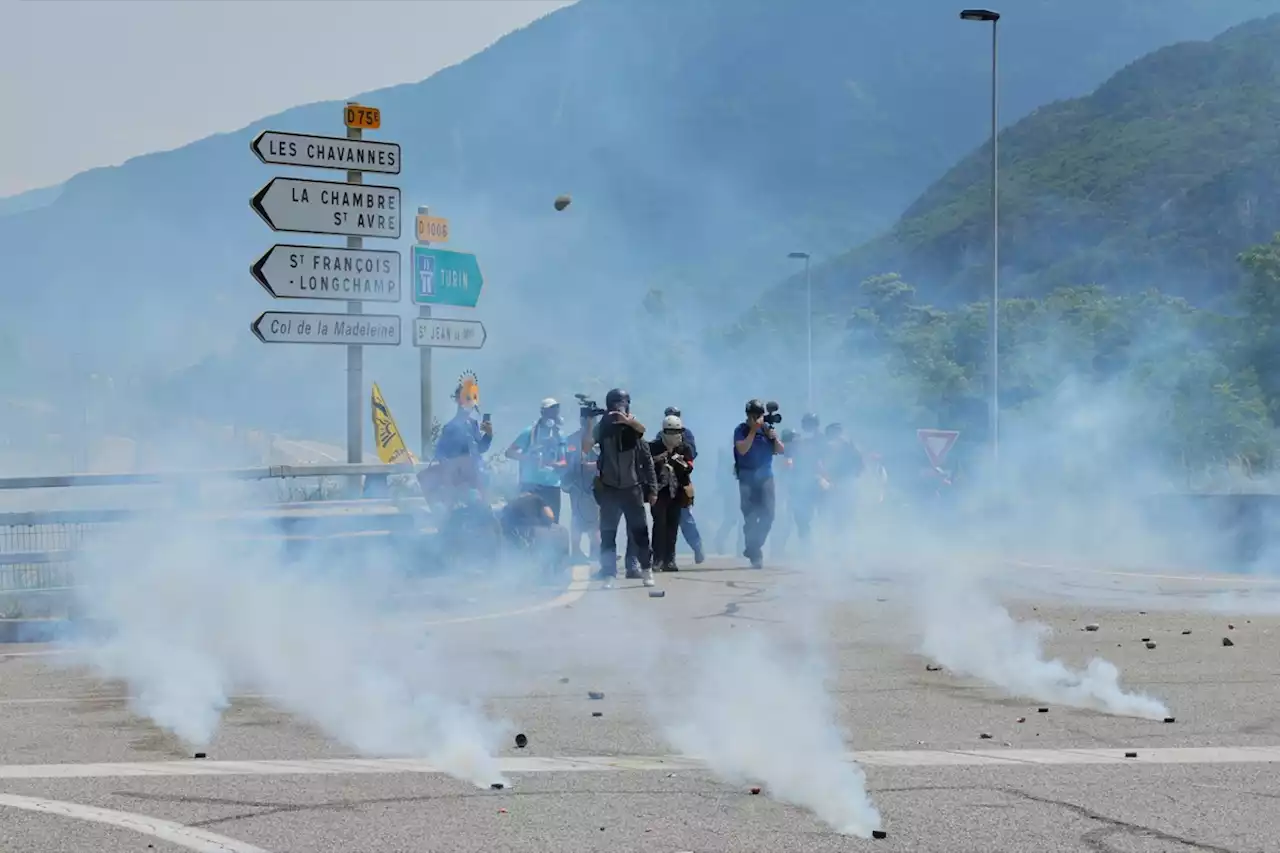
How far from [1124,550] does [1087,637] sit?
859cm

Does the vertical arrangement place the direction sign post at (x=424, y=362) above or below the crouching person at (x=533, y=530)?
above

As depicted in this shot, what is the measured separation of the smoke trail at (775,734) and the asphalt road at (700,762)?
0.02 metres

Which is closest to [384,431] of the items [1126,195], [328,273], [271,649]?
[328,273]

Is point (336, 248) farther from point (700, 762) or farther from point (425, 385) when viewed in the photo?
Result: point (700, 762)

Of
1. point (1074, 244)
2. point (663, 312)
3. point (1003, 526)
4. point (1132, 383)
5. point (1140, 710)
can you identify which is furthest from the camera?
point (663, 312)

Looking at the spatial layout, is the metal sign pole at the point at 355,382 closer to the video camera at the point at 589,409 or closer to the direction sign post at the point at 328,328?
the direction sign post at the point at 328,328

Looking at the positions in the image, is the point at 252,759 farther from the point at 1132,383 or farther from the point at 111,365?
the point at 111,365

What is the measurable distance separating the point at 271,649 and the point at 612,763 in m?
3.51

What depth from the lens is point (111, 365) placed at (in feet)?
372

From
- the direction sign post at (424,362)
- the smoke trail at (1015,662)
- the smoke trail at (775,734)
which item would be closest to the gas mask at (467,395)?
the direction sign post at (424,362)

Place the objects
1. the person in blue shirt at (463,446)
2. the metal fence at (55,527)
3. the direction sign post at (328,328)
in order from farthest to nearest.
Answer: the direction sign post at (328,328) → the person in blue shirt at (463,446) → the metal fence at (55,527)

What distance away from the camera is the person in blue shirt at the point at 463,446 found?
1273 cm

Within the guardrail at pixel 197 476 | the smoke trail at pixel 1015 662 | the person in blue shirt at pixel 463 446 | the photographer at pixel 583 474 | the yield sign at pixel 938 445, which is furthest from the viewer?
the yield sign at pixel 938 445

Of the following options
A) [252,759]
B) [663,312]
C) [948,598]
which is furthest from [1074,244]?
[252,759]
